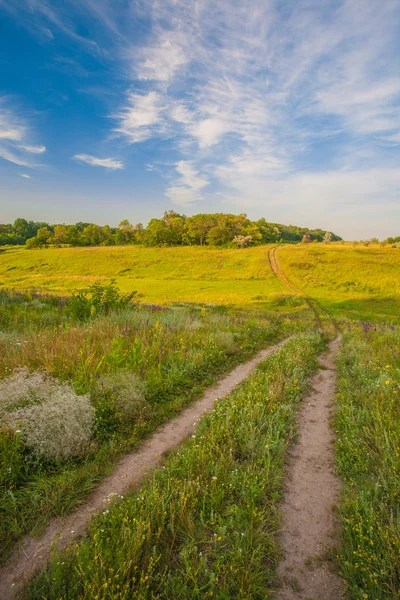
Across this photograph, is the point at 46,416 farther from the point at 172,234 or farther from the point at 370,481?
the point at 172,234

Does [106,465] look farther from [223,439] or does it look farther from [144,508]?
[223,439]

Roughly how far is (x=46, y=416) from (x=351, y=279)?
39513 millimetres

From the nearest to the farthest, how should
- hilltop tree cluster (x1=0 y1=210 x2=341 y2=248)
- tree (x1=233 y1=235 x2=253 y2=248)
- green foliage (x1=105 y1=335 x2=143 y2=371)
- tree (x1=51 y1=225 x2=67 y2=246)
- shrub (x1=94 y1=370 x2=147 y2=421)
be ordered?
shrub (x1=94 y1=370 x2=147 y2=421) < green foliage (x1=105 y1=335 x2=143 y2=371) < tree (x1=233 y1=235 x2=253 y2=248) < hilltop tree cluster (x1=0 y1=210 x2=341 y2=248) < tree (x1=51 y1=225 x2=67 y2=246)

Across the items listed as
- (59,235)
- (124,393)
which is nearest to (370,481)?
(124,393)

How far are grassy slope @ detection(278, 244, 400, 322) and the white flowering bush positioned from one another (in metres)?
Result: 20.9

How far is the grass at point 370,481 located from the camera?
9.60 feet

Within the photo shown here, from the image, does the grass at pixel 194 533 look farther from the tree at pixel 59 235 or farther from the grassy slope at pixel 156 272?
the tree at pixel 59 235

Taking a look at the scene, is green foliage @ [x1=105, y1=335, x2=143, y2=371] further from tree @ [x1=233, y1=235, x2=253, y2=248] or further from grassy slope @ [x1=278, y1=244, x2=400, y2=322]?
tree @ [x1=233, y1=235, x2=253, y2=248]

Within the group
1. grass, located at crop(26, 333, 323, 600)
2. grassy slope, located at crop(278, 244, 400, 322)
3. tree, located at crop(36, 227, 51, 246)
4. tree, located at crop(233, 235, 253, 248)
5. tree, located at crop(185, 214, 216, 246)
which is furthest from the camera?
tree, located at crop(36, 227, 51, 246)

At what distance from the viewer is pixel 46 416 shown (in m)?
4.58

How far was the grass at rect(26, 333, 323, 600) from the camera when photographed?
2.71 metres

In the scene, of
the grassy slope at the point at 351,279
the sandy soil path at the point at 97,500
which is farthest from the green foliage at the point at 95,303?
the grassy slope at the point at 351,279

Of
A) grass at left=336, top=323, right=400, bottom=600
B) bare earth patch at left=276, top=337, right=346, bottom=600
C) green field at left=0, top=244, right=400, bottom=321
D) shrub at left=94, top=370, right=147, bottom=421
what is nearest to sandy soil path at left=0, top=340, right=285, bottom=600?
shrub at left=94, top=370, right=147, bottom=421

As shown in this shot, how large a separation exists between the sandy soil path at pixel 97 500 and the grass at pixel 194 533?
21 cm
